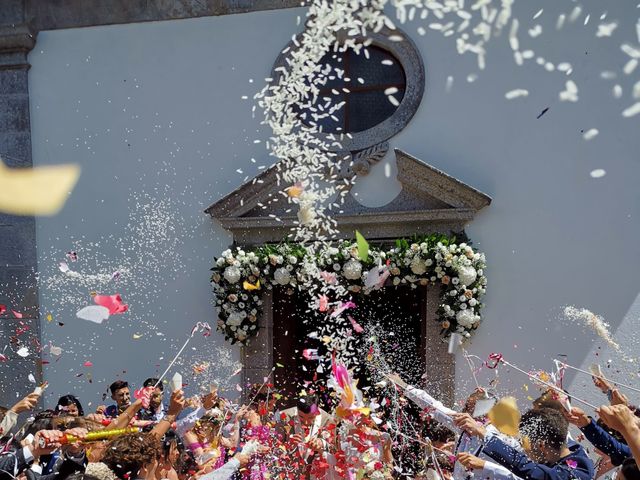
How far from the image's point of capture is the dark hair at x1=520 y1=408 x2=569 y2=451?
3.50 meters

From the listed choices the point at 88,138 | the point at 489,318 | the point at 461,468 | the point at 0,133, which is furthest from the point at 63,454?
the point at 0,133

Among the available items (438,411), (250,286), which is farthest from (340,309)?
(438,411)

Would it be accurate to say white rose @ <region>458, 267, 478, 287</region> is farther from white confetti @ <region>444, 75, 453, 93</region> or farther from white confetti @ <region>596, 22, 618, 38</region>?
white confetti @ <region>596, 22, 618, 38</region>

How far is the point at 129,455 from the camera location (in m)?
3.10

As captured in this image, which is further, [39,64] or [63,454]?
[39,64]

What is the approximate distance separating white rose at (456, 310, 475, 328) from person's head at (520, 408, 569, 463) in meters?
2.82

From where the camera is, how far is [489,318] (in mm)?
6699

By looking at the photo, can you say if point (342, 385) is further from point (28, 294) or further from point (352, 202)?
point (28, 294)

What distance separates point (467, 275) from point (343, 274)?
3.61 ft

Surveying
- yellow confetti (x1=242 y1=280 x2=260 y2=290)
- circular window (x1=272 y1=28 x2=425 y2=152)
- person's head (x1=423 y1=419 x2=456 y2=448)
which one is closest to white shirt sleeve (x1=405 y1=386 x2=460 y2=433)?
person's head (x1=423 y1=419 x2=456 y2=448)

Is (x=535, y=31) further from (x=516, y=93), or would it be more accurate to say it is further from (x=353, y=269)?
(x=353, y=269)

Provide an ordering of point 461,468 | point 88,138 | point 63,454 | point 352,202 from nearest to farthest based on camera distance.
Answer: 1. point 63,454
2. point 461,468
3. point 352,202
4. point 88,138

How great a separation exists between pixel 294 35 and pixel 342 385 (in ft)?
13.8

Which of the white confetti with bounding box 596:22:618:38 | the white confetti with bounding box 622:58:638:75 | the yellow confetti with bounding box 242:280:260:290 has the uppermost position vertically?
the white confetti with bounding box 596:22:618:38
